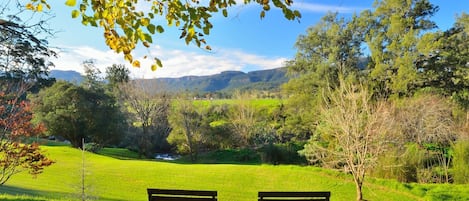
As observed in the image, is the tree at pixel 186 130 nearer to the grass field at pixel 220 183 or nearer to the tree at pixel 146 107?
the tree at pixel 146 107

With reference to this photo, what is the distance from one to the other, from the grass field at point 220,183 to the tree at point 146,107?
13.6 m

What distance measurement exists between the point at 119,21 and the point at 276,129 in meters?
33.5

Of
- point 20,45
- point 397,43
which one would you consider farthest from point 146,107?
point 20,45

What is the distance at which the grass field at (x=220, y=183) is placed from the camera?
11625 millimetres

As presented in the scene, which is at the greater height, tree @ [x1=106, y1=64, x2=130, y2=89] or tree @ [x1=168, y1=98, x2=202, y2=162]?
tree @ [x1=106, y1=64, x2=130, y2=89]

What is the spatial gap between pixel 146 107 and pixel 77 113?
583cm

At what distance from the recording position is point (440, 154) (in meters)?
17.3

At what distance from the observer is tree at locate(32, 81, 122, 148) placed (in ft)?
93.3

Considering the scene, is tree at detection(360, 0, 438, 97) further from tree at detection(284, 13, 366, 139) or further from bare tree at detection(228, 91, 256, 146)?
bare tree at detection(228, 91, 256, 146)

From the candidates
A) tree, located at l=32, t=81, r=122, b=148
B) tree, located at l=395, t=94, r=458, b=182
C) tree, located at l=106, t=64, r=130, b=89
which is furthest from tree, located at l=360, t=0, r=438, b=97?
tree, located at l=106, t=64, r=130, b=89

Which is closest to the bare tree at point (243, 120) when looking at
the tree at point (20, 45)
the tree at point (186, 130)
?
the tree at point (186, 130)

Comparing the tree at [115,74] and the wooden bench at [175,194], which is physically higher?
the tree at [115,74]

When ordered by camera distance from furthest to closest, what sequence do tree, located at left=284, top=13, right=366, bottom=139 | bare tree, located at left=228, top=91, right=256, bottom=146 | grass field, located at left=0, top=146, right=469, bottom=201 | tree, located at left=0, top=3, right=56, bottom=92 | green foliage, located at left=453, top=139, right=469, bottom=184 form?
1. bare tree, located at left=228, top=91, right=256, bottom=146
2. tree, located at left=284, top=13, right=366, bottom=139
3. green foliage, located at left=453, top=139, right=469, bottom=184
4. grass field, located at left=0, top=146, right=469, bottom=201
5. tree, located at left=0, top=3, right=56, bottom=92

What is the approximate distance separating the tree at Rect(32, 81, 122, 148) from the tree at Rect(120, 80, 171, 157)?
1.90 meters
